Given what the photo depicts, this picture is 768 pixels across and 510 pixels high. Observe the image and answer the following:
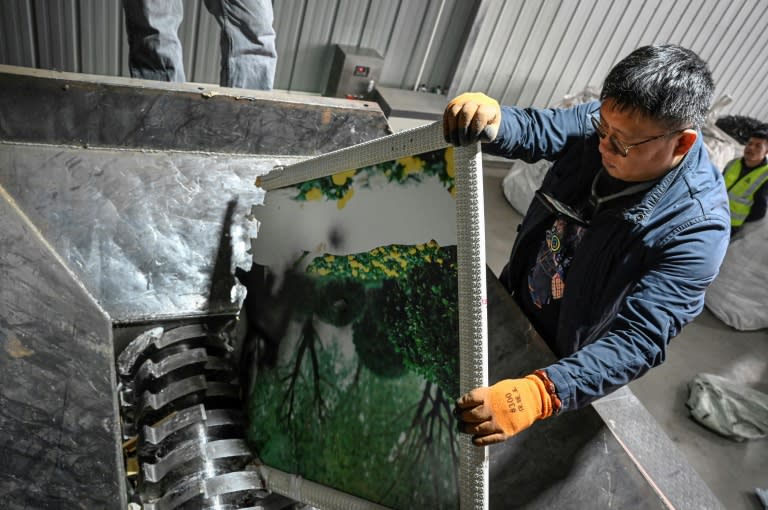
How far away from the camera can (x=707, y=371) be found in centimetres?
406

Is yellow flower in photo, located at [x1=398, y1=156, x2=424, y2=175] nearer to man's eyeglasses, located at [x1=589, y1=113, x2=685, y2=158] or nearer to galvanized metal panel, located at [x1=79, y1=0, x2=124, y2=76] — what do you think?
man's eyeglasses, located at [x1=589, y1=113, x2=685, y2=158]

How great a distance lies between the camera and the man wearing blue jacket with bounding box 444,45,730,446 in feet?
4.03

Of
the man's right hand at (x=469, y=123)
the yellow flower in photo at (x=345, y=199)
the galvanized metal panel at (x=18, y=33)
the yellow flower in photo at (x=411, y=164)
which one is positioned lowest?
the galvanized metal panel at (x=18, y=33)

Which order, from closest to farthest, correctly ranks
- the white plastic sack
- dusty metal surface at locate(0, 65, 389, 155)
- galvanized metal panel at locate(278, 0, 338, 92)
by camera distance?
dusty metal surface at locate(0, 65, 389, 155) < the white plastic sack < galvanized metal panel at locate(278, 0, 338, 92)

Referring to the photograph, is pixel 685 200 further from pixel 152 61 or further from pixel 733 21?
pixel 733 21

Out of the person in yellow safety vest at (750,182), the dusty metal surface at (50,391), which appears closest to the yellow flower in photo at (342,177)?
the dusty metal surface at (50,391)

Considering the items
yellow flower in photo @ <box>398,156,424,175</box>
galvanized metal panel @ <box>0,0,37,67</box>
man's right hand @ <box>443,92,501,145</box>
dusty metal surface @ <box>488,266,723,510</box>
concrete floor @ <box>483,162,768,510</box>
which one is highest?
man's right hand @ <box>443,92,501,145</box>

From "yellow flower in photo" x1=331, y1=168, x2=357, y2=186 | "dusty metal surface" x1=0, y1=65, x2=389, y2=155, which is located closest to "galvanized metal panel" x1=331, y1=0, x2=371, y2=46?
"dusty metal surface" x1=0, y1=65, x2=389, y2=155

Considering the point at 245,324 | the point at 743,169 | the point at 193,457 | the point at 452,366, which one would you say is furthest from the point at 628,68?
the point at 743,169

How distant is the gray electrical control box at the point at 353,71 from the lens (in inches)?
164

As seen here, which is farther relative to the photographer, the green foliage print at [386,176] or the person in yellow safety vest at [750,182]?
the person in yellow safety vest at [750,182]

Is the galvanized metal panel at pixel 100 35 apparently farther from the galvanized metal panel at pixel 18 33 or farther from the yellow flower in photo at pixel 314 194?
the yellow flower in photo at pixel 314 194

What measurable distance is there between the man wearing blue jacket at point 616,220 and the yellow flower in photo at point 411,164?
0.10 meters

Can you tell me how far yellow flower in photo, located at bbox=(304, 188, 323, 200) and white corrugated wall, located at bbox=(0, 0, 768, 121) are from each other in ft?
8.81
